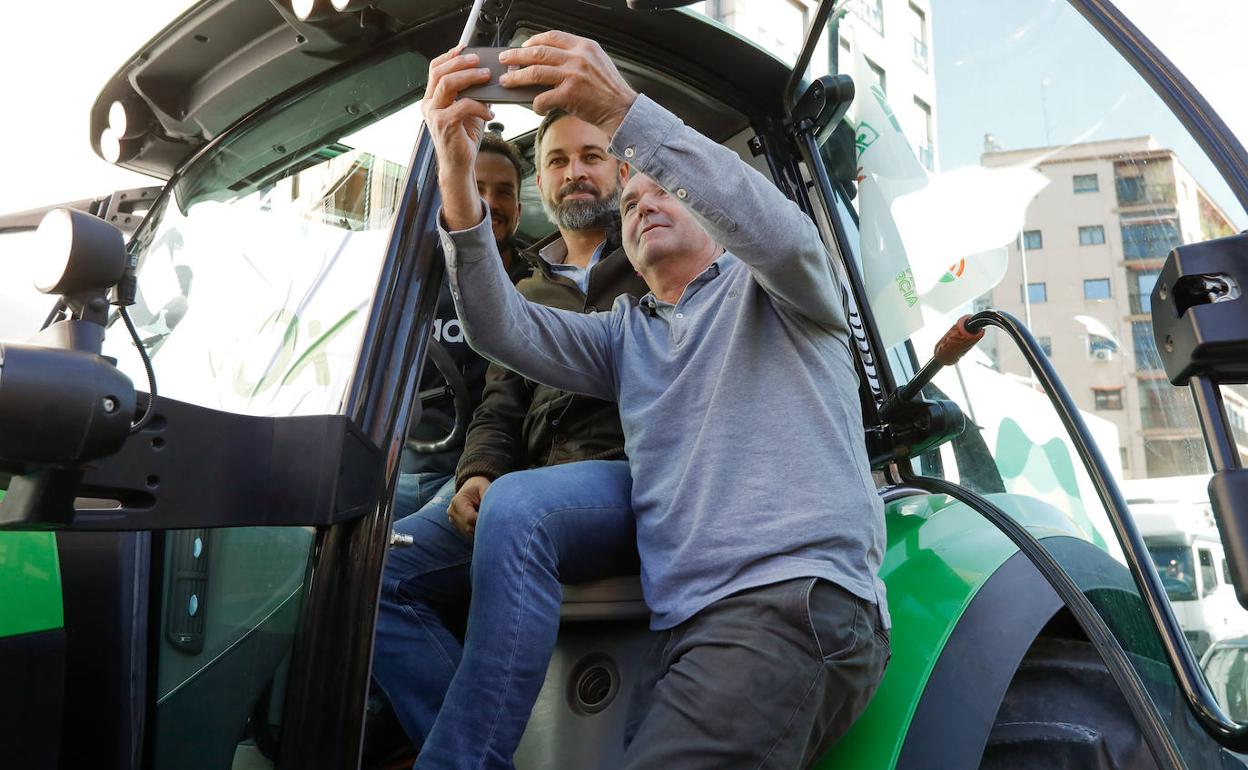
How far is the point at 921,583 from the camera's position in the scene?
1749mm

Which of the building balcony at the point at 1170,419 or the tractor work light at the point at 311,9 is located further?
the tractor work light at the point at 311,9

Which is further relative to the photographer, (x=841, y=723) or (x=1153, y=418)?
(x=841, y=723)

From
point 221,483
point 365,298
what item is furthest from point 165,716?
point 365,298

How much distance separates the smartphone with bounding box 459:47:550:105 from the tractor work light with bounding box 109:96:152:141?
93 cm

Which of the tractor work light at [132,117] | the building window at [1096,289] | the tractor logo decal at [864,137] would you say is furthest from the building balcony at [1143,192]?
the tractor work light at [132,117]

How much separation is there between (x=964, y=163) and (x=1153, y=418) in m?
0.64

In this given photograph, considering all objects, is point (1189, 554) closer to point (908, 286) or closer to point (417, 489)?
point (908, 286)

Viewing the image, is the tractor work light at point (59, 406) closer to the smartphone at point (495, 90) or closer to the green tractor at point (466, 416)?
the green tractor at point (466, 416)

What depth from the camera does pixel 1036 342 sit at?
63.1 inches

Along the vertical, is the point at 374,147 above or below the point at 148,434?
above

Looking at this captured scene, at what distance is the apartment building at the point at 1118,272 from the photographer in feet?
4.29

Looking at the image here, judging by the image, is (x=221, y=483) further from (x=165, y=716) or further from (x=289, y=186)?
(x=289, y=186)

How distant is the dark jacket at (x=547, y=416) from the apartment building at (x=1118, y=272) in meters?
0.78

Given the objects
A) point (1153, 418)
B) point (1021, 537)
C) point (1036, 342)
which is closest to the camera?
point (1153, 418)
